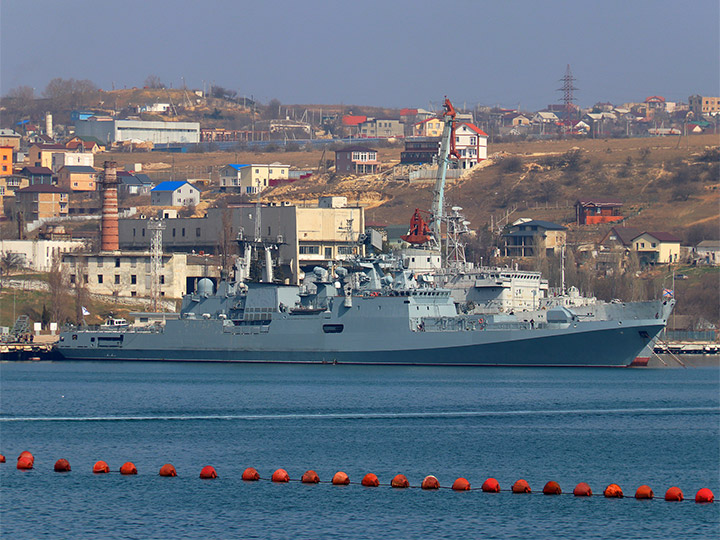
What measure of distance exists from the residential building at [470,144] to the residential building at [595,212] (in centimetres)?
2243

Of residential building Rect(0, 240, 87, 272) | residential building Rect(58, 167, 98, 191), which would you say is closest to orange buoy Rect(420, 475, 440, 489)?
residential building Rect(0, 240, 87, 272)

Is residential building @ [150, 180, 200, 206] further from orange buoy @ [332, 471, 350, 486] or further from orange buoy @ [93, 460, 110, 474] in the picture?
orange buoy @ [332, 471, 350, 486]

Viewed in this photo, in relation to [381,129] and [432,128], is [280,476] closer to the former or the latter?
[432,128]

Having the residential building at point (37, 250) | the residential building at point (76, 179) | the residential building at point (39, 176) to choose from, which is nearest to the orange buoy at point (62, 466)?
the residential building at point (37, 250)

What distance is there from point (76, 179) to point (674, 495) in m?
108

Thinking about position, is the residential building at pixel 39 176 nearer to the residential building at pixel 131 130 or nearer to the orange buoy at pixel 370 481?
the residential building at pixel 131 130

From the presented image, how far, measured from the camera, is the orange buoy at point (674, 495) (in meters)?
23.8

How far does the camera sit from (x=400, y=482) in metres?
25.0

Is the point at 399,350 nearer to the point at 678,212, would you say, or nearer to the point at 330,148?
the point at 678,212

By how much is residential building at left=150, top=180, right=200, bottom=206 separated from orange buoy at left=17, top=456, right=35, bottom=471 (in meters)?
88.8

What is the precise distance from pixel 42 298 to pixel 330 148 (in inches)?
3172

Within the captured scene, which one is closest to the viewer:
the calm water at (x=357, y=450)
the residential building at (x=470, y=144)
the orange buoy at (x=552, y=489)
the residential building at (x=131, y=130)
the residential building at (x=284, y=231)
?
the calm water at (x=357, y=450)

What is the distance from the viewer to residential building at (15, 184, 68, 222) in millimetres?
110481

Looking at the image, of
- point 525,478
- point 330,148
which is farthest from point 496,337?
point 330,148
